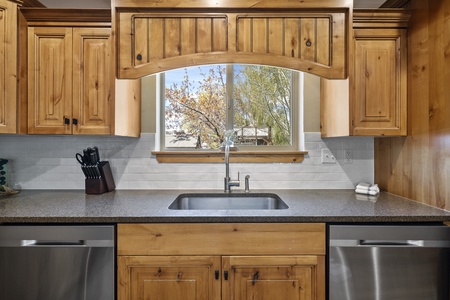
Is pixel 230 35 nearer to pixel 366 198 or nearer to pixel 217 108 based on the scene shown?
pixel 217 108

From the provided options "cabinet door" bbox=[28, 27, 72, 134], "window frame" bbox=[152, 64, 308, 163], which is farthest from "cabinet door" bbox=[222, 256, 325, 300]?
"cabinet door" bbox=[28, 27, 72, 134]

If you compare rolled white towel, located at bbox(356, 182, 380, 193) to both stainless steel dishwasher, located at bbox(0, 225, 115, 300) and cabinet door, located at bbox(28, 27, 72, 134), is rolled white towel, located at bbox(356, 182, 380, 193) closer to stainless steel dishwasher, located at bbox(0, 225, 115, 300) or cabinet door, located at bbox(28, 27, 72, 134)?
stainless steel dishwasher, located at bbox(0, 225, 115, 300)

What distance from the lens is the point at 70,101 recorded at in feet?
6.35

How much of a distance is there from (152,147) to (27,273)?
1.12 meters

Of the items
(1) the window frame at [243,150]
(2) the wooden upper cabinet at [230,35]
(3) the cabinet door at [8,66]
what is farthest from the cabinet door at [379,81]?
(3) the cabinet door at [8,66]

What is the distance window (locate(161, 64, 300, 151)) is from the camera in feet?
7.95

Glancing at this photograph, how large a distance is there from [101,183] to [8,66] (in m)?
0.93

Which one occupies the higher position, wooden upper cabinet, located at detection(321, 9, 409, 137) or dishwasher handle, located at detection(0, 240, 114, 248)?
wooden upper cabinet, located at detection(321, 9, 409, 137)

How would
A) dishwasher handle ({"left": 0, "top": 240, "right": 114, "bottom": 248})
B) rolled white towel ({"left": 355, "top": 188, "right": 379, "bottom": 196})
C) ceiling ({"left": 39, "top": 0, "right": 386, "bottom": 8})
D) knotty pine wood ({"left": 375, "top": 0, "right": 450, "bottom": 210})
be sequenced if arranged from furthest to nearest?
1. ceiling ({"left": 39, "top": 0, "right": 386, "bottom": 8})
2. rolled white towel ({"left": 355, "top": 188, "right": 379, "bottom": 196})
3. knotty pine wood ({"left": 375, "top": 0, "right": 450, "bottom": 210})
4. dishwasher handle ({"left": 0, "top": 240, "right": 114, "bottom": 248})

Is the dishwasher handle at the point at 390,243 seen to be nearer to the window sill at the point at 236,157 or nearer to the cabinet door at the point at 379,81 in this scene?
the cabinet door at the point at 379,81

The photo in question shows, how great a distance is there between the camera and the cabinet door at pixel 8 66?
1.85m

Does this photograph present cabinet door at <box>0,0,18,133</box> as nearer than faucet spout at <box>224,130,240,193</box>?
Yes

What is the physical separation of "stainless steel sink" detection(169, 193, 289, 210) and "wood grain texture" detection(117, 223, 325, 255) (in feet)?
2.02

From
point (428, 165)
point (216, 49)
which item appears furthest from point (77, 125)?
point (428, 165)
